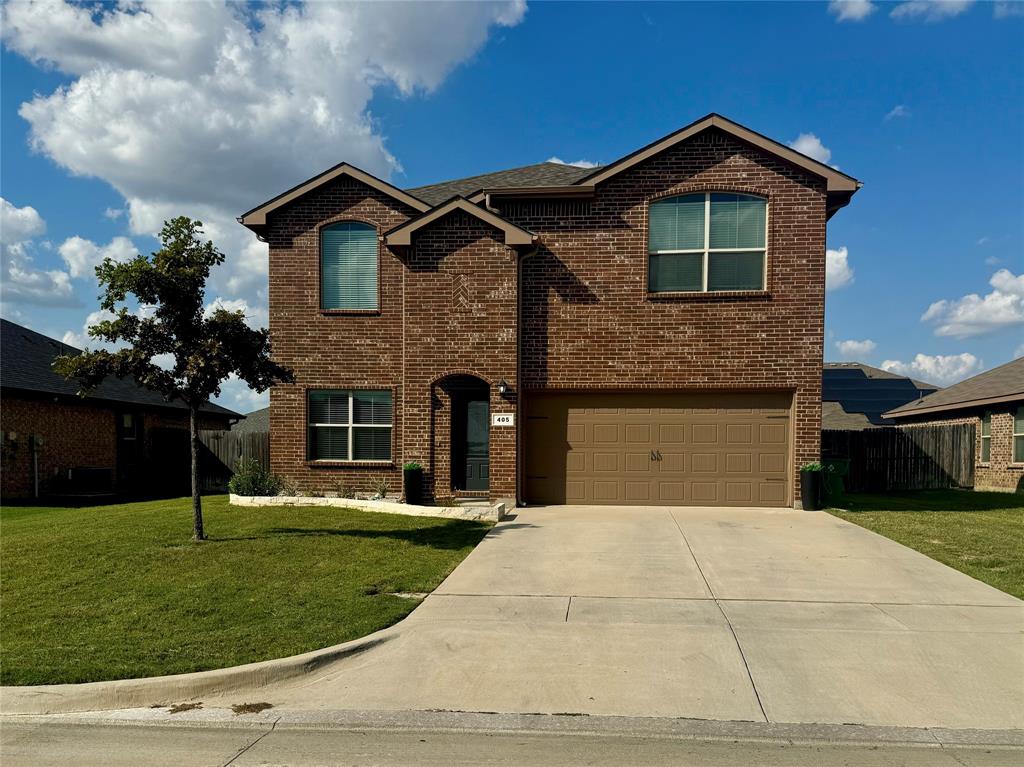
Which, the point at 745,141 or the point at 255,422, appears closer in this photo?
the point at 745,141

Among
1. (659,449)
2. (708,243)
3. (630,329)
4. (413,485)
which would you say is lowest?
(413,485)

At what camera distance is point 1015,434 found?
19.2 m

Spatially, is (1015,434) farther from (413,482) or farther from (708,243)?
(413,482)

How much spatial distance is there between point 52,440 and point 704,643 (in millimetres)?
20574

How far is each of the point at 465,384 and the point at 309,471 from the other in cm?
446

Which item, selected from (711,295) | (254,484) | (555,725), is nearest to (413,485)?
(254,484)

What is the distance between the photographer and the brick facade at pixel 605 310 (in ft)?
46.0

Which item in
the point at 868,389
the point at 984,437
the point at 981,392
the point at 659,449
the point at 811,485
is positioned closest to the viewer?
the point at 811,485

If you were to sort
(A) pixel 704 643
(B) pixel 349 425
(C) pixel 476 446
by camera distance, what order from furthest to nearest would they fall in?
(B) pixel 349 425
(C) pixel 476 446
(A) pixel 704 643

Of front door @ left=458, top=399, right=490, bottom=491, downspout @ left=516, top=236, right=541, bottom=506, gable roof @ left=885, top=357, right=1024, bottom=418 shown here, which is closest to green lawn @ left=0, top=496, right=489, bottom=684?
downspout @ left=516, top=236, right=541, bottom=506

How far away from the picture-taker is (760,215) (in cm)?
1414

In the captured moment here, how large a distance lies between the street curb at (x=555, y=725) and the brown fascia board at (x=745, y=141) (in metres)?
11.5

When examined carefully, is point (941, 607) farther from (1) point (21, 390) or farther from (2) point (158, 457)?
(2) point (158, 457)

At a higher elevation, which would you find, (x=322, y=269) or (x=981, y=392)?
(x=322, y=269)
